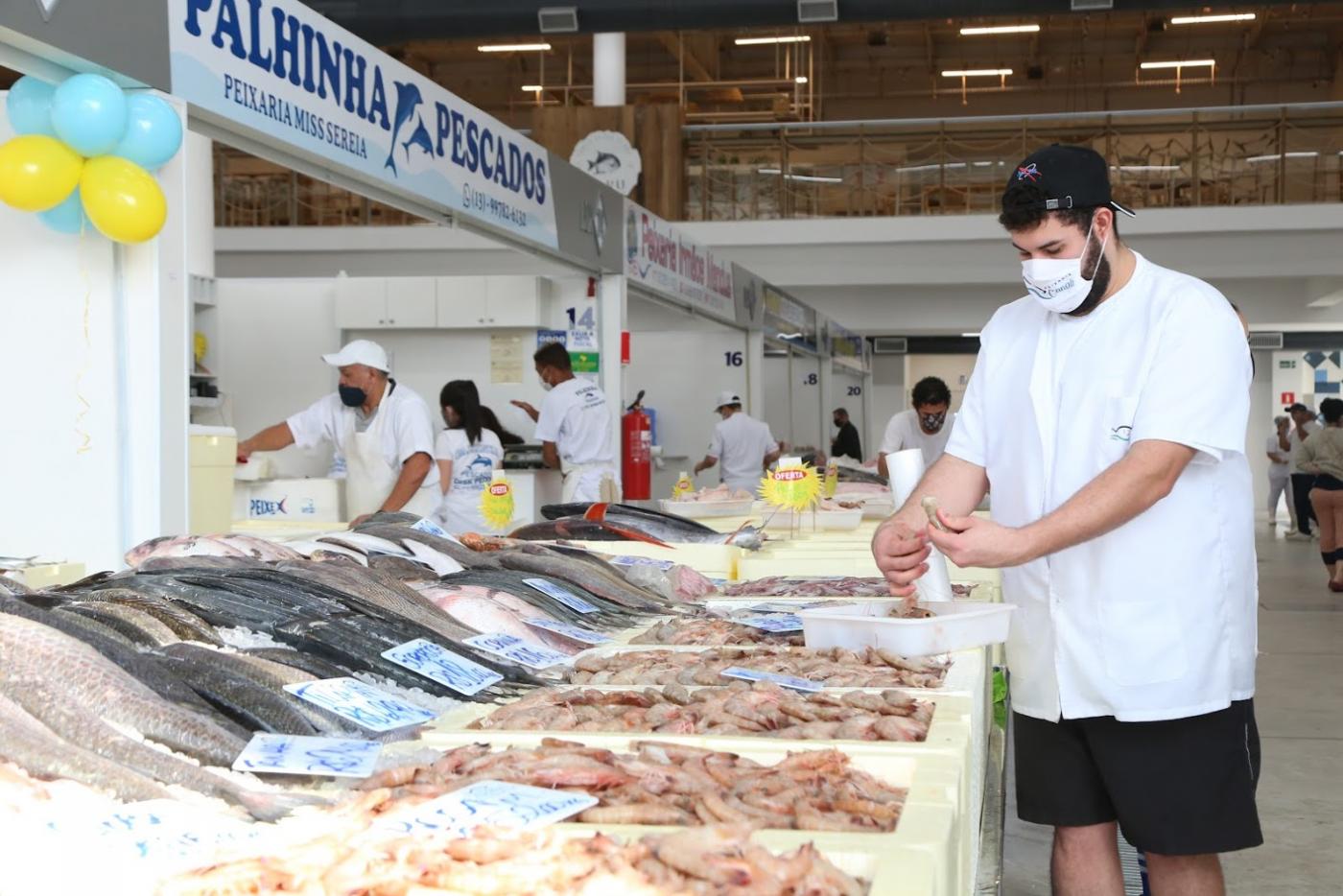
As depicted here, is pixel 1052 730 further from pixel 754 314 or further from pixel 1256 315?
pixel 1256 315

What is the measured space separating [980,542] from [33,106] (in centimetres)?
293

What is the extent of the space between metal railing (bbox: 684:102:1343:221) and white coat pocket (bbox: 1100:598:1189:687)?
14.9 m

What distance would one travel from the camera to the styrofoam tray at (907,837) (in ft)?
4.45

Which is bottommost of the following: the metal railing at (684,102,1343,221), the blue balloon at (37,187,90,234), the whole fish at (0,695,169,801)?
the whole fish at (0,695,169,801)

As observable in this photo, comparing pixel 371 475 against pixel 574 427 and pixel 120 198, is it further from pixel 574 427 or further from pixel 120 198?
pixel 120 198

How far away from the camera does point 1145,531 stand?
2.54 metres

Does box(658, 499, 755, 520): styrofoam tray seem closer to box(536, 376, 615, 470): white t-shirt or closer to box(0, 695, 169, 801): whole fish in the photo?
box(536, 376, 615, 470): white t-shirt

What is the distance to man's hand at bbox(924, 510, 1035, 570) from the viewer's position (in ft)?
7.91

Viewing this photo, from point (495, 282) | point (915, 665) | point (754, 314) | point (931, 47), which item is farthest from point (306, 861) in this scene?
point (931, 47)

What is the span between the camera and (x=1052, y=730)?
105 inches

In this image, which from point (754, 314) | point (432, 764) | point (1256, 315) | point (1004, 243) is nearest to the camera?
point (432, 764)

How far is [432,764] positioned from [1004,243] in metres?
16.3

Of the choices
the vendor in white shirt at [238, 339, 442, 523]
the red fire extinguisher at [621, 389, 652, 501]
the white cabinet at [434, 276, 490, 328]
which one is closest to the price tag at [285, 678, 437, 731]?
the vendor in white shirt at [238, 339, 442, 523]

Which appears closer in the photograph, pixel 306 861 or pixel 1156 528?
pixel 306 861
